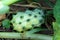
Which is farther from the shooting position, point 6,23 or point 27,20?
point 6,23

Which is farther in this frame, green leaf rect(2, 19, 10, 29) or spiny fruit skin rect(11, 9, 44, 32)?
green leaf rect(2, 19, 10, 29)

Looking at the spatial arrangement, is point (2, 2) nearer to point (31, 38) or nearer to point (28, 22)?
point (28, 22)

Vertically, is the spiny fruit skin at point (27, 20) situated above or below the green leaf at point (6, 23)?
above

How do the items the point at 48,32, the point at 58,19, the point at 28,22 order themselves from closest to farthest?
the point at 58,19
the point at 28,22
the point at 48,32

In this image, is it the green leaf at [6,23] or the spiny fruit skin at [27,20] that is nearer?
the spiny fruit skin at [27,20]

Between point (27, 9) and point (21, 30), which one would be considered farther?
point (27, 9)

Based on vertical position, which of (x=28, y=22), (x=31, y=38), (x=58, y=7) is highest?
(x=58, y=7)

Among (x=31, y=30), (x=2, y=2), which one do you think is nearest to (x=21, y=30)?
(x=31, y=30)

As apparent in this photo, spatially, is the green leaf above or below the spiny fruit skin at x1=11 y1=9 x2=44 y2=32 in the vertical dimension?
below
